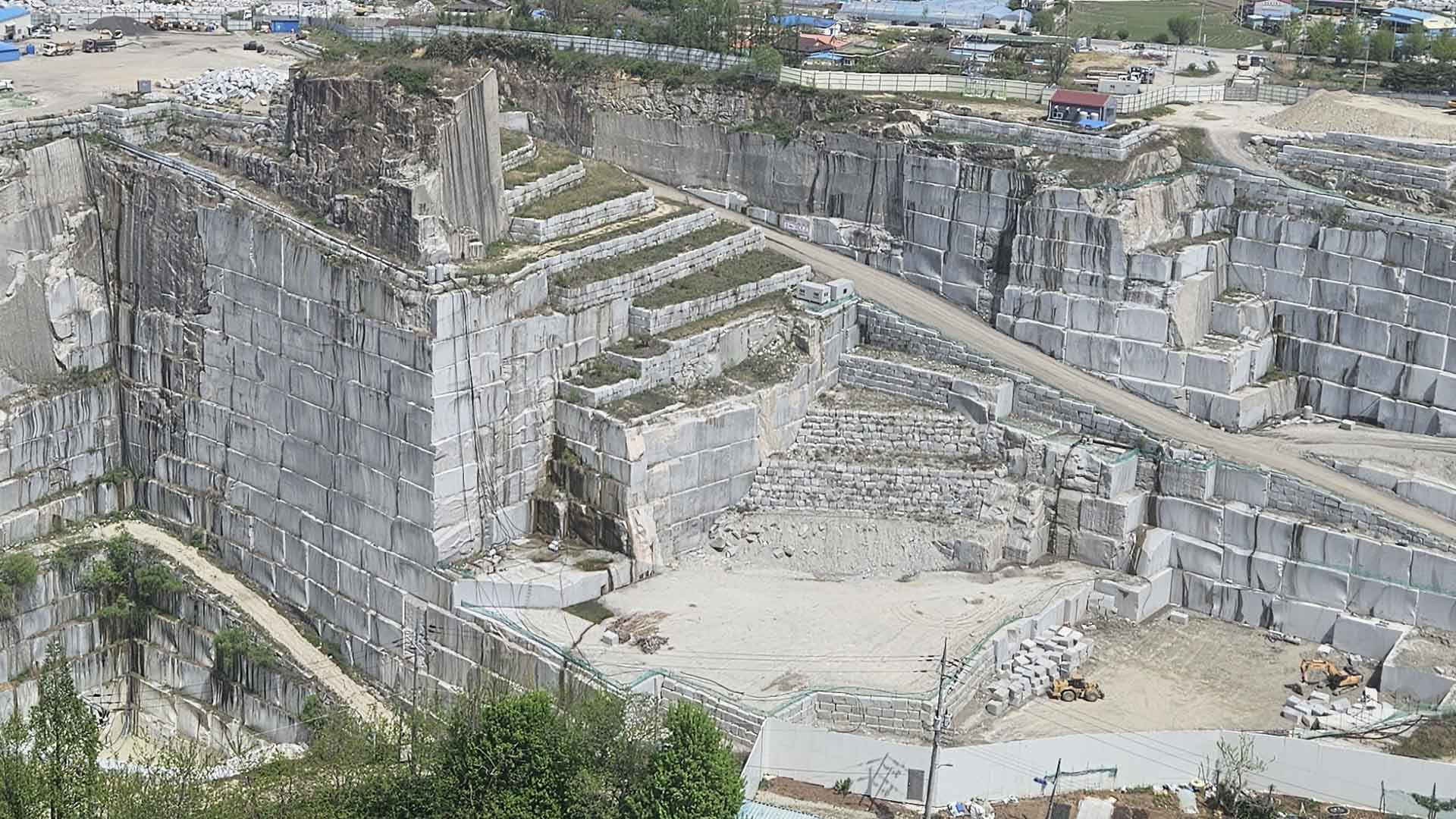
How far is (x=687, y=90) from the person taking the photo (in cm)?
9169

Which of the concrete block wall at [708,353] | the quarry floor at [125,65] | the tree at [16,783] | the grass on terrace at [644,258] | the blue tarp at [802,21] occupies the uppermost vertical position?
the blue tarp at [802,21]

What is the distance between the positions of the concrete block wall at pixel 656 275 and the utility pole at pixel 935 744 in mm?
17809

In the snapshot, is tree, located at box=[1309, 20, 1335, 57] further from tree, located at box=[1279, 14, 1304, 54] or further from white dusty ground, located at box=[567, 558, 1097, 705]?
white dusty ground, located at box=[567, 558, 1097, 705]

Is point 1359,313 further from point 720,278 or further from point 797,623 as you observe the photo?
point 797,623

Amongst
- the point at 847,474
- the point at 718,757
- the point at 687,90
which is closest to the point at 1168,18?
the point at 687,90

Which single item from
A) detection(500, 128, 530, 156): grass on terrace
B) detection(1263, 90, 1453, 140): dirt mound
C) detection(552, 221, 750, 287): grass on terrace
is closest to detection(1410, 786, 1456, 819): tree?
detection(552, 221, 750, 287): grass on terrace

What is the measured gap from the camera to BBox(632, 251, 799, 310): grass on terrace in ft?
247

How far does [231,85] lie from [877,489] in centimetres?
3605

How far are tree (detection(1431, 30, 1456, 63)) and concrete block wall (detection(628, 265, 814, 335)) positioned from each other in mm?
30848

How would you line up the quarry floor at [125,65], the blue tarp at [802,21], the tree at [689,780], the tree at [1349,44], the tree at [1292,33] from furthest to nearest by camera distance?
the blue tarp at [802,21]
the tree at [1292,33]
the tree at [1349,44]
the quarry floor at [125,65]
the tree at [689,780]

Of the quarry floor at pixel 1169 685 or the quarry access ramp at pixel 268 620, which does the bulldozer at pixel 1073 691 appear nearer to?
the quarry floor at pixel 1169 685

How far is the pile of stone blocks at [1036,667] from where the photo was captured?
64188mm

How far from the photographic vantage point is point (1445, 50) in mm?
92625

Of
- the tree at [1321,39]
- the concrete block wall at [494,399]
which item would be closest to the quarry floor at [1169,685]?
the concrete block wall at [494,399]
